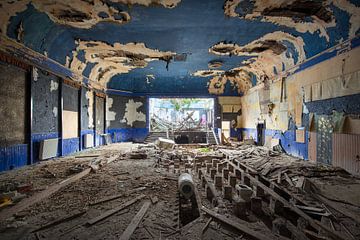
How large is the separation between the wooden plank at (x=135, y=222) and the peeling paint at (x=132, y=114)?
1586 centimetres

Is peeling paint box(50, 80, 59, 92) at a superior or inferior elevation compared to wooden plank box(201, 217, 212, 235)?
superior

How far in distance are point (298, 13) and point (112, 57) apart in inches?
402

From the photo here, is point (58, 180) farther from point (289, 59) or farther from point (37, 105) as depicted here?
point (289, 59)

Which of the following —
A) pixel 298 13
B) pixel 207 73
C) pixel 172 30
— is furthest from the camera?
pixel 207 73

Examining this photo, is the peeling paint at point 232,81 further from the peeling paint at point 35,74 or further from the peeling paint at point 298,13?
the peeling paint at point 35,74

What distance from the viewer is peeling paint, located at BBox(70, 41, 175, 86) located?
11586 mm

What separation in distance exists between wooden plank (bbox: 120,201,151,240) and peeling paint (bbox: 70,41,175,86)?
9.19 m

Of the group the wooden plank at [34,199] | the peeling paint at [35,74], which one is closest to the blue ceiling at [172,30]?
the peeling paint at [35,74]

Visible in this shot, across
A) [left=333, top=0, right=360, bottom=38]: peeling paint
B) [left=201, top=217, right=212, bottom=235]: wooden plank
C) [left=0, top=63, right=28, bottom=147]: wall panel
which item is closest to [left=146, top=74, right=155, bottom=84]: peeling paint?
[left=0, top=63, right=28, bottom=147]: wall panel

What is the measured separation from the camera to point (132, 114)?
65.4 feet

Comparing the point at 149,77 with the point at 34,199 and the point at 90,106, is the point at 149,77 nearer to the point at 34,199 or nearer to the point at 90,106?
the point at 90,106

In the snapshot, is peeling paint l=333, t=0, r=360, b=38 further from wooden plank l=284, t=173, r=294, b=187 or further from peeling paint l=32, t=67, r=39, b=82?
peeling paint l=32, t=67, r=39, b=82

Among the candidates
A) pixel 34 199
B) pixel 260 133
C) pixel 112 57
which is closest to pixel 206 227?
pixel 34 199

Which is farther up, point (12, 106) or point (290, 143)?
point (12, 106)
